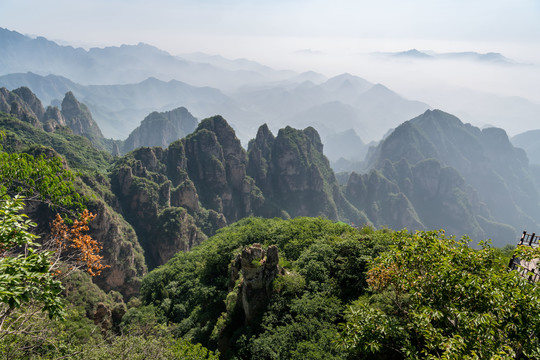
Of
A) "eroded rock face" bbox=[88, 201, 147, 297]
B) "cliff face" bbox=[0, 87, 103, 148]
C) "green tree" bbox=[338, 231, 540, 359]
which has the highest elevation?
"cliff face" bbox=[0, 87, 103, 148]

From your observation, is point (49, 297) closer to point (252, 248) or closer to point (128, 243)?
point (252, 248)

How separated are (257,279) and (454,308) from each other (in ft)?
47.0

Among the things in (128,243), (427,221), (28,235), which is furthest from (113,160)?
(427,221)

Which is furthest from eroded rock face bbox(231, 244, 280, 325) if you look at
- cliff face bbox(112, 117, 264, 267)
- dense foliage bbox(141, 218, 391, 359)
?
cliff face bbox(112, 117, 264, 267)

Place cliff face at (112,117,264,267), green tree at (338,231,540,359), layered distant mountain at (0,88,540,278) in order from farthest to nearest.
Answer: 1. cliff face at (112,117,264,267)
2. layered distant mountain at (0,88,540,278)
3. green tree at (338,231,540,359)

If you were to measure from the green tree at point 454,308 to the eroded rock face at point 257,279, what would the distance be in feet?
33.1

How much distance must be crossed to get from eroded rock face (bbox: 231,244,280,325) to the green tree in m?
10.1

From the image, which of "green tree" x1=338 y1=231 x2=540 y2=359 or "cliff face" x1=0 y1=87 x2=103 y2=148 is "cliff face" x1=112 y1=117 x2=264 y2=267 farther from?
"green tree" x1=338 y1=231 x2=540 y2=359

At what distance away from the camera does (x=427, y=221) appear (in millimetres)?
187000

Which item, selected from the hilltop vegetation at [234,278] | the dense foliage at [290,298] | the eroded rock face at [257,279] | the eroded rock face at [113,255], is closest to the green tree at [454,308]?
the hilltop vegetation at [234,278]

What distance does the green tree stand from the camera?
8.45 m

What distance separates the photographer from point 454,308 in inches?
363

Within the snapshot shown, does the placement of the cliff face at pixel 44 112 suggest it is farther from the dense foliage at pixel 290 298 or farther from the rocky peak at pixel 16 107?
the dense foliage at pixel 290 298

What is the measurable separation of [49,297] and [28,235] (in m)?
1.64
